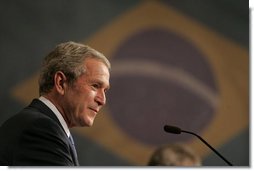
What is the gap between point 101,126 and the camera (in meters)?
1.91

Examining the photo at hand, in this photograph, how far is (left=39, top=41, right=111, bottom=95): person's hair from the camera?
1660 millimetres

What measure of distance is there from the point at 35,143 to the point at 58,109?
28 cm

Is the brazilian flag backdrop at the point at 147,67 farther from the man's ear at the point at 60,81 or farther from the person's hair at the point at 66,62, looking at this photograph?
the man's ear at the point at 60,81

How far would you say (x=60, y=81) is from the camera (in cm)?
168

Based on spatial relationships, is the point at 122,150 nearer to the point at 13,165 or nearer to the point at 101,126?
the point at 101,126

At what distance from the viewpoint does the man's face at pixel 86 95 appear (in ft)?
5.56

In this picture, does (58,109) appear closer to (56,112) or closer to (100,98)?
(56,112)

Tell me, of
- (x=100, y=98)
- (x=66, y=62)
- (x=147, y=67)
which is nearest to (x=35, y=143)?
(x=66, y=62)

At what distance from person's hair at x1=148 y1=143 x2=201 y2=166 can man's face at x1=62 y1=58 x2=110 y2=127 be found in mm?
279

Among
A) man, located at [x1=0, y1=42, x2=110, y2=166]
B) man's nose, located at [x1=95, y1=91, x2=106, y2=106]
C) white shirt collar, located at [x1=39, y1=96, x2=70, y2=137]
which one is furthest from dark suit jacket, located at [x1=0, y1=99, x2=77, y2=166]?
man's nose, located at [x1=95, y1=91, x2=106, y2=106]

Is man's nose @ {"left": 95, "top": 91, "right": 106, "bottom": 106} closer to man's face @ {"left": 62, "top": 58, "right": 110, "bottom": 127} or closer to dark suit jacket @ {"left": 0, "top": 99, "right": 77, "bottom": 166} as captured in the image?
man's face @ {"left": 62, "top": 58, "right": 110, "bottom": 127}

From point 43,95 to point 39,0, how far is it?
17.5 inches

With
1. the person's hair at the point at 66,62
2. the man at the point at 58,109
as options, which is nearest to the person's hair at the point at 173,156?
the man at the point at 58,109

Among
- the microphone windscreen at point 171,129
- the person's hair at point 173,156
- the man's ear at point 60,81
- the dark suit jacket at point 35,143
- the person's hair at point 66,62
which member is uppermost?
the person's hair at point 66,62
